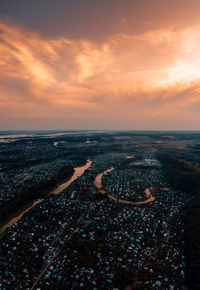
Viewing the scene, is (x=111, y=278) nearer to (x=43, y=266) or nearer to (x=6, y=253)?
(x=43, y=266)

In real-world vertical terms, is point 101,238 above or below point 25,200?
below

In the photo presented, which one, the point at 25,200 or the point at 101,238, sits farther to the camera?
the point at 25,200

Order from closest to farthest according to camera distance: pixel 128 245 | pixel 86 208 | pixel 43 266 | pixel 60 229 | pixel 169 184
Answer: pixel 43 266 → pixel 128 245 → pixel 60 229 → pixel 86 208 → pixel 169 184

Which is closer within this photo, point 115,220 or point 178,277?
point 178,277

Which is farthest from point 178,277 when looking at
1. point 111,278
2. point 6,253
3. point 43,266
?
point 6,253

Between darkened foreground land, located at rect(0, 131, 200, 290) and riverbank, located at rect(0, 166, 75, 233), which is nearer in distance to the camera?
darkened foreground land, located at rect(0, 131, 200, 290)

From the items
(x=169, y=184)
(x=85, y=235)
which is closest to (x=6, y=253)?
(x=85, y=235)

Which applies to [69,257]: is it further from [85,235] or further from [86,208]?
[86,208]

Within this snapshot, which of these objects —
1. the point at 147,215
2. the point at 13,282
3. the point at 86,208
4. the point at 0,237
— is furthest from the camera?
the point at 86,208

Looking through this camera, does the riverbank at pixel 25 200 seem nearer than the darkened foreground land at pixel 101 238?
No
